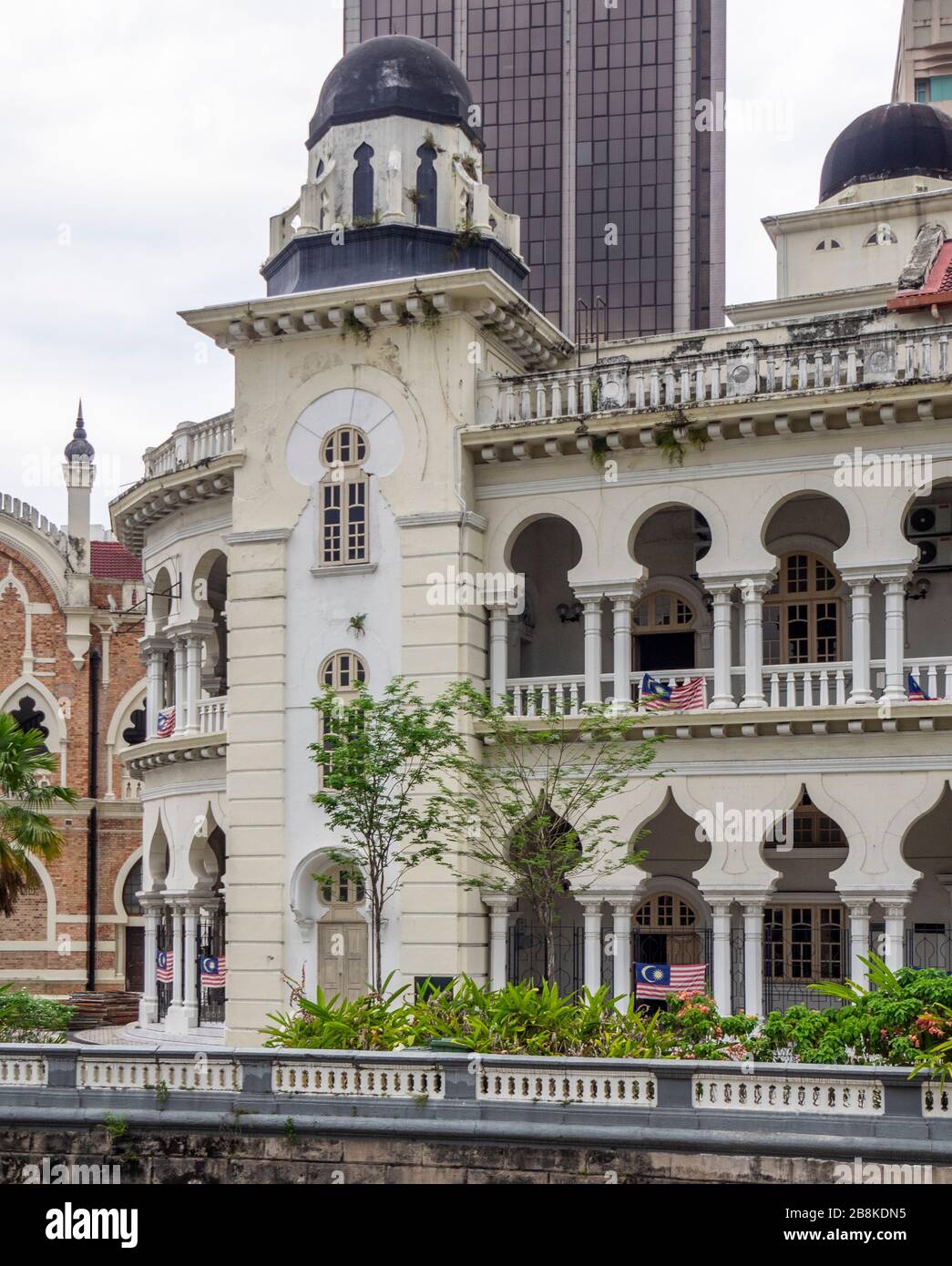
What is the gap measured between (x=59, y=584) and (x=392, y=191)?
19.6 meters

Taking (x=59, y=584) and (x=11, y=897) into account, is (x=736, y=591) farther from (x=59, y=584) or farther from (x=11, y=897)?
(x=59, y=584)

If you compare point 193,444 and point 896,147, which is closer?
point 193,444

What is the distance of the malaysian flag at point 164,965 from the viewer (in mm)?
34500

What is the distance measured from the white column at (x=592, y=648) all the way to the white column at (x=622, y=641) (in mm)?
269

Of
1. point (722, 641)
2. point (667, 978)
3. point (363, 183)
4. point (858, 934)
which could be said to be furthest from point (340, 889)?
point (363, 183)

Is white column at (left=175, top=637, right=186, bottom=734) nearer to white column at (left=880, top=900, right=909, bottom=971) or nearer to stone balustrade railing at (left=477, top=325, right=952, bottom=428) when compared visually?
stone balustrade railing at (left=477, top=325, right=952, bottom=428)

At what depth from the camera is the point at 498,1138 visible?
19422 mm

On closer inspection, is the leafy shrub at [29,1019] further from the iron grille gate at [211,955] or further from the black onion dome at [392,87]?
the black onion dome at [392,87]

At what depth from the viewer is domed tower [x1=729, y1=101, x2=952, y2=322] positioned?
42.2 m

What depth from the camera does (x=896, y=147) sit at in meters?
44.1

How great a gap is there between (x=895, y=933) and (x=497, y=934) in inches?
246

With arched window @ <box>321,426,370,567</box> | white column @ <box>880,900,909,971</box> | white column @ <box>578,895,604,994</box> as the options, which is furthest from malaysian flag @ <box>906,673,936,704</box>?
arched window @ <box>321,426,370,567</box>

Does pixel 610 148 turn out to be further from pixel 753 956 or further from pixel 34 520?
pixel 753 956

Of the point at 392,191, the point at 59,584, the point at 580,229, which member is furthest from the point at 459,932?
the point at 580,229
